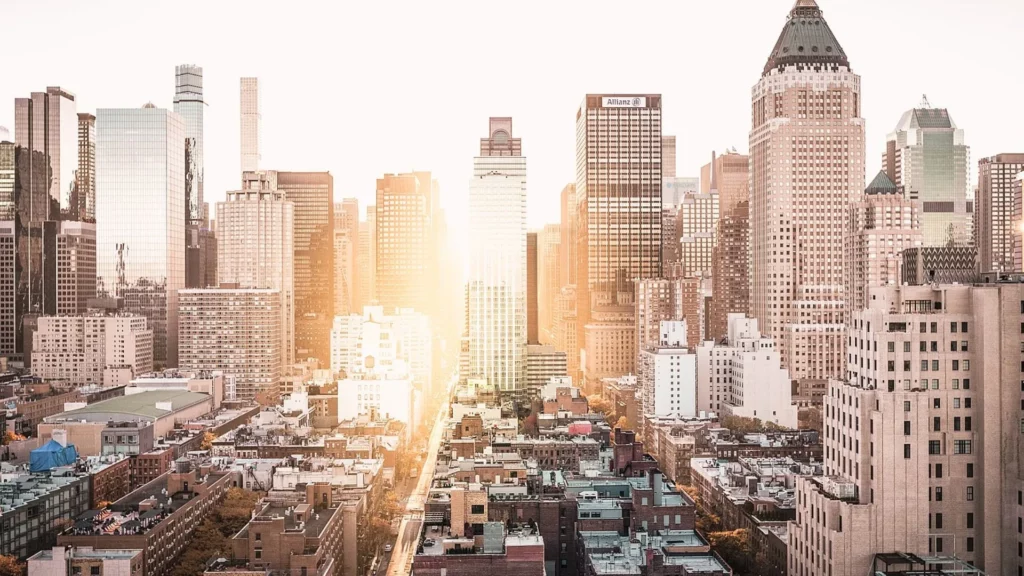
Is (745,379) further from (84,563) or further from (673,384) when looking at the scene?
(84,563)

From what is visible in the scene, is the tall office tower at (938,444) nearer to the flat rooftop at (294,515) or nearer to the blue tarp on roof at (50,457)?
the flat rooftop at (294,515)

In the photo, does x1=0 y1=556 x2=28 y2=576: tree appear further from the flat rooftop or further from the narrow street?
the narrow street

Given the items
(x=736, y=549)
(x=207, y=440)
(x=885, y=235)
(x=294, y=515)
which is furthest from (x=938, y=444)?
(x=885, y=235)

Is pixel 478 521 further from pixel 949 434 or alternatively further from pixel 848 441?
pixel 949 434

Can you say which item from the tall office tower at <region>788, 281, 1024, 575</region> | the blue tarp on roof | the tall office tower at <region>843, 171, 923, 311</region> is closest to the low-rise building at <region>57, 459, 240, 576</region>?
the blue tarp on roof

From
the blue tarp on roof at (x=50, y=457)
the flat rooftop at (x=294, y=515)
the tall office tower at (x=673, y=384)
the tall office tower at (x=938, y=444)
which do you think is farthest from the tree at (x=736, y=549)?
the blue tarp on roof at (x=50, y=457)

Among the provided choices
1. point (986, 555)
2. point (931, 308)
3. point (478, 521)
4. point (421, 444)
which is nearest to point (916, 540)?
point (986, 555)
